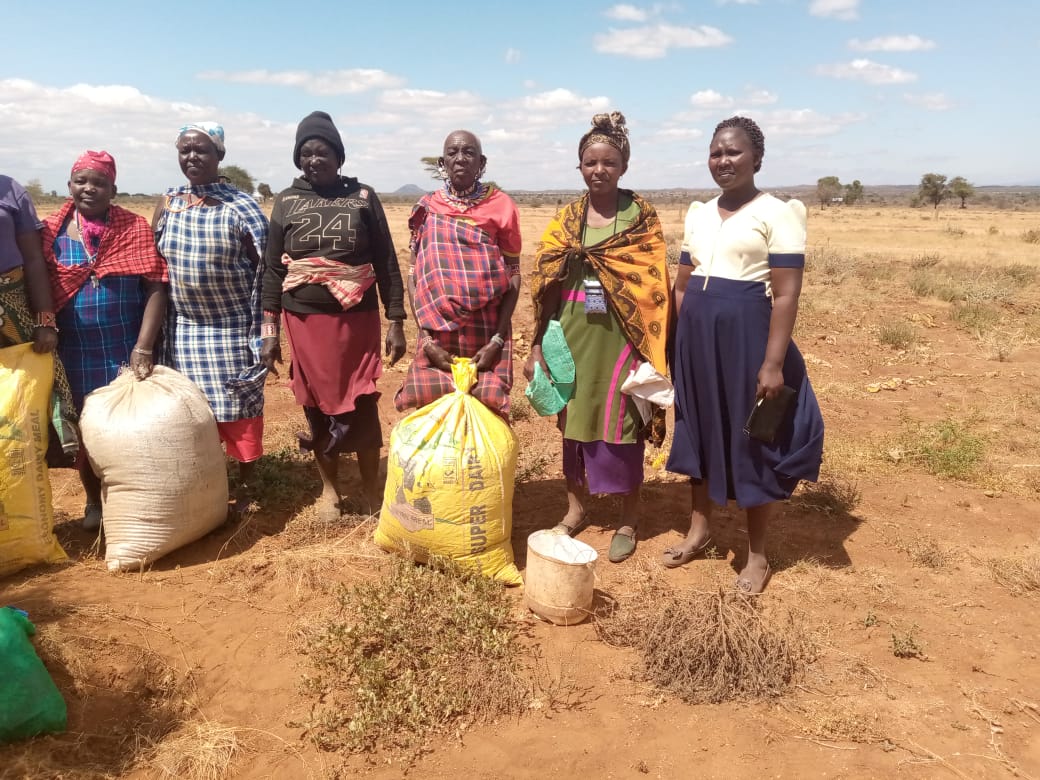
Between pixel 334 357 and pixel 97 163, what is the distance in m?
1.34

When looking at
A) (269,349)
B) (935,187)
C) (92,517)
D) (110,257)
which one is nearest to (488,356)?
(269,349)

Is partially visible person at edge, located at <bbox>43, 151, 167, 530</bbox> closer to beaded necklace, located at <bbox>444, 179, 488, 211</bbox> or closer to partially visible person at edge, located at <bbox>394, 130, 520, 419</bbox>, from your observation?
partially visible person at edge, located at <bbox>394, 130, 520, 419</bbox>

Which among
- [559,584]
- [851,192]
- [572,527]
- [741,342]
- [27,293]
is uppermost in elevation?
[851,192]

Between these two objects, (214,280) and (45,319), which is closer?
(45,319)

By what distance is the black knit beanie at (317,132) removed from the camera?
3215 mm

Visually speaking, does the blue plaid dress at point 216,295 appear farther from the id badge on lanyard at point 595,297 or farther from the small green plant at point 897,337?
the small green plant at point 897,337

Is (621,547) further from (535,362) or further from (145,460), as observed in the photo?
(145,460)

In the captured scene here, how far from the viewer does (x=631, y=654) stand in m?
2.71

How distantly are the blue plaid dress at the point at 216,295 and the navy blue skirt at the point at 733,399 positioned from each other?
2.09 m

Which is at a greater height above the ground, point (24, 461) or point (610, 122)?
point (610, 122)

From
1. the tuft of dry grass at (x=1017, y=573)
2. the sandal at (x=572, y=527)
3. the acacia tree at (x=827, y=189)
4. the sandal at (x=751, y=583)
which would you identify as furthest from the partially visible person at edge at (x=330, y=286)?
the acacia tree at (x=827, y=189)

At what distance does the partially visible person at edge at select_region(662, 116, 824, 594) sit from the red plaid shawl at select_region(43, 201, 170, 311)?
2460 millimetres

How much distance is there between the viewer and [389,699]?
2.38 meters

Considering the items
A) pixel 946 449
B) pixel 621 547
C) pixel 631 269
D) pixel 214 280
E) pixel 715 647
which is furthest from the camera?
pixel 946 449
